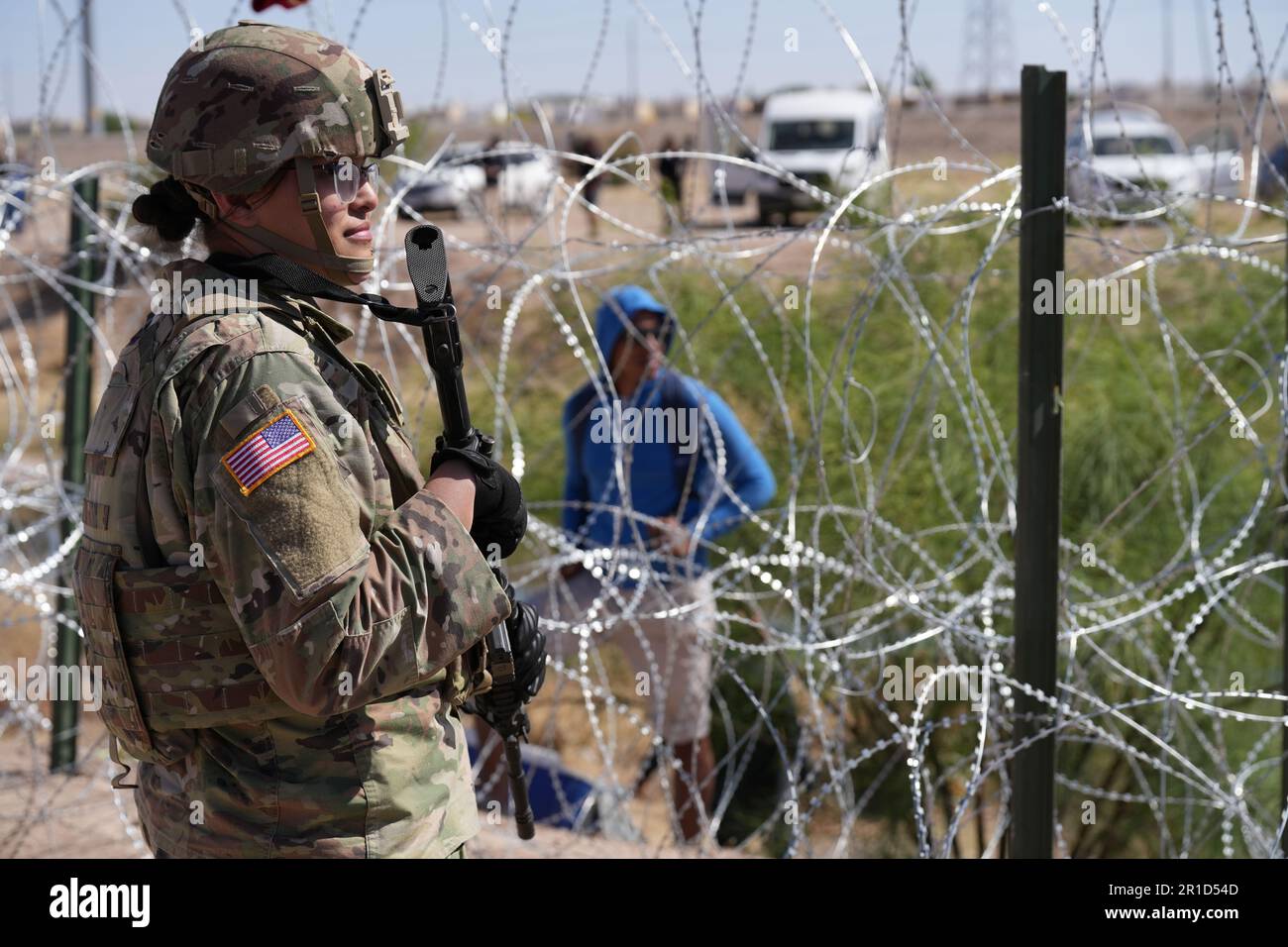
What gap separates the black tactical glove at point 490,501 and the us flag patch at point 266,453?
0.25 meters

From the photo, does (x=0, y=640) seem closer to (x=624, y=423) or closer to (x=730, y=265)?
(x=624, y=423)

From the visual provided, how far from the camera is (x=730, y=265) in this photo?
3.72 m

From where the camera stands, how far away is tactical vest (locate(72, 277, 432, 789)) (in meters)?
1.72

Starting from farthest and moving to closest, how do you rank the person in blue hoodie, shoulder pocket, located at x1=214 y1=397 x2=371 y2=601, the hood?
the hood → the person in blue hoodie → shoulder pocket, located at x1=214 y1=397 x2=371 y2=601

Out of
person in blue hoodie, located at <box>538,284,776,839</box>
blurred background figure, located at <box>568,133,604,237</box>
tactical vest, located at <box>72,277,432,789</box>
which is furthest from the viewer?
person in blue hoodie, located at <box>538,284,776,839</box>

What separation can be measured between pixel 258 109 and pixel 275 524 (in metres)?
0.54

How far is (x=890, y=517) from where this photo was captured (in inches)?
197

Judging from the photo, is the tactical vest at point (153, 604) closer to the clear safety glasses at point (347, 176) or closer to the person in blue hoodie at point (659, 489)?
the clear safety glasses at point (347, 176)

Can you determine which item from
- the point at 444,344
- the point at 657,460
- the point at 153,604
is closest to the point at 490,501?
the point at 444,344

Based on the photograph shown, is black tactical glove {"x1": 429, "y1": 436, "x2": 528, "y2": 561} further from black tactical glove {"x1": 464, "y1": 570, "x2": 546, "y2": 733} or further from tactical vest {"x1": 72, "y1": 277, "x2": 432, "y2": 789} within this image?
tactical vest {"x1": 72, "y1": 277, "x2": 432, "y2": 789}

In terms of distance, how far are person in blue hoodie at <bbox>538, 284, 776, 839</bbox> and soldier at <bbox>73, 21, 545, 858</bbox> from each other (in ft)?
6.84

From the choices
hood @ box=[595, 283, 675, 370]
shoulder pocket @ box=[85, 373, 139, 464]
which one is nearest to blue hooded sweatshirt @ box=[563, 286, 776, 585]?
hood @ box=[595, 283, 675, 370]

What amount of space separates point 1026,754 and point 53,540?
358 centimetres

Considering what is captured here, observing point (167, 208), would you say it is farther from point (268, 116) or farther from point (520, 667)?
point (520, 667)
